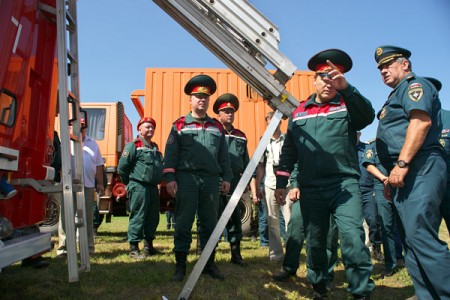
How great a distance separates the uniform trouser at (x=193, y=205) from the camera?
370 cm

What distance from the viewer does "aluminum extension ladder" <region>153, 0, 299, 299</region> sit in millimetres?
2568

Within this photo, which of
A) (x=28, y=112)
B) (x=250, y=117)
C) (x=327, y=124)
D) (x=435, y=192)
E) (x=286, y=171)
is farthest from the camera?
(x=250, y=117)

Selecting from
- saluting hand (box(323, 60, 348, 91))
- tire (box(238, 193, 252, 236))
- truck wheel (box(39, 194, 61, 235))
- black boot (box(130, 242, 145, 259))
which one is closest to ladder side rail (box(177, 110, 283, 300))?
saluting hand (box(323, 60, 348, 91))

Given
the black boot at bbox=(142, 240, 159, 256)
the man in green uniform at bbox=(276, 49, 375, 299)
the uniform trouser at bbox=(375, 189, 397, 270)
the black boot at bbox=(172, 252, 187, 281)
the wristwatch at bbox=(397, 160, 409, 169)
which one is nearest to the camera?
the wristwatch at bbox=(397, 160, 409, 169)

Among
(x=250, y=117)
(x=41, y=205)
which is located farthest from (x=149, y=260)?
(x=250, y=117)

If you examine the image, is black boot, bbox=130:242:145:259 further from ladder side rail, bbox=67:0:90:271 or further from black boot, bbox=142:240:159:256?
ladder side rail, bbox=67:0:90:271

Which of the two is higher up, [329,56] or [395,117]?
[329,56]

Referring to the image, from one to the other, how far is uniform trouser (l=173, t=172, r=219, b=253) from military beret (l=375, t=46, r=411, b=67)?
2.05 meters

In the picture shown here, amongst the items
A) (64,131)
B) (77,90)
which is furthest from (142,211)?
(64,131)

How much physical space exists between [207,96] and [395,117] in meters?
2.02

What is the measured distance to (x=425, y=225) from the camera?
2465mm

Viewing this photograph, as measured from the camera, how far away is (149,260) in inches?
187

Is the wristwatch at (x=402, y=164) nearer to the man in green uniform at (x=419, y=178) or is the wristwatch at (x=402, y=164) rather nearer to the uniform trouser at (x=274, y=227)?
the man in green uniform at (x=419, y=178)

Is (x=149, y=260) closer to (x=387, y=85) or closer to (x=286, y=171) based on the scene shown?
(x=286, y=171)
